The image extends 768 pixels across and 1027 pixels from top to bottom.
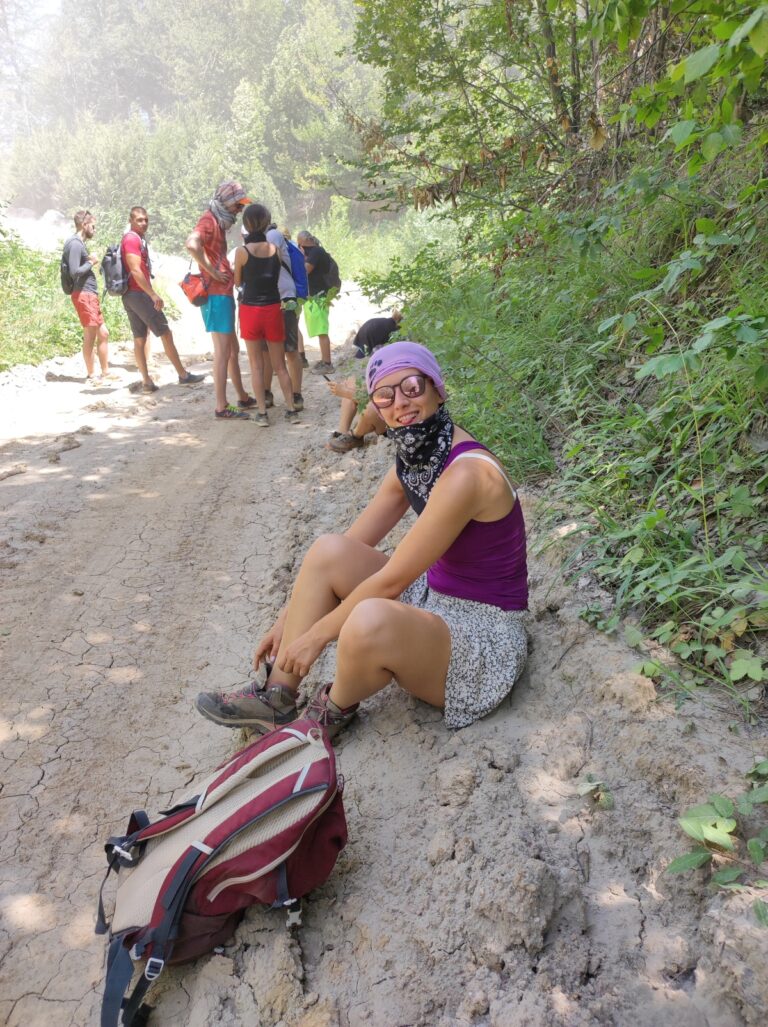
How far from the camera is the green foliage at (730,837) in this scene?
1491mm

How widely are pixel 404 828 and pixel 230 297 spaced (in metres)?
5.63

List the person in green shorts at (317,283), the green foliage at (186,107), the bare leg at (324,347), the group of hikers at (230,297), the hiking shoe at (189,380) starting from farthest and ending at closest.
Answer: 1. the green foliage at (186,107)
2. the bare leg at (324,347)
3. the person in green shorts at (317,283)
4. the hiking shoe at (189,380)
5. the group of hikers at (230,297)

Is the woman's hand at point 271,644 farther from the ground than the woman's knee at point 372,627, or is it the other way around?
the woman's knee at point 372,627

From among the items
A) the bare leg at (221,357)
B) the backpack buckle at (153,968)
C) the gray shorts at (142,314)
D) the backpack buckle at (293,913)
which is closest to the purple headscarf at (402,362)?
the backpack buckle at (293,913)

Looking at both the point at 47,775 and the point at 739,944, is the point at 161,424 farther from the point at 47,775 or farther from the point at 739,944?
the point at 739,944

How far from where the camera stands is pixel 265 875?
5.83 ft

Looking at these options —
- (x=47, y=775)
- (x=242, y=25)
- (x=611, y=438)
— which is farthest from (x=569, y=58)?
(x=242, y=25)

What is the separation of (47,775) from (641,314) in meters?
3.52

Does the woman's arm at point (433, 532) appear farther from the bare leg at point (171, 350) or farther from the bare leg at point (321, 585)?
the bare leg at point (171, 350)

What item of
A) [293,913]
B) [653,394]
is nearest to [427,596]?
[293,913]

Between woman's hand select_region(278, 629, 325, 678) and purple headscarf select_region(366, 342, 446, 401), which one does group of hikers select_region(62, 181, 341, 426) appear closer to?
purple headscarf select_region(366, 342, 446, 401)

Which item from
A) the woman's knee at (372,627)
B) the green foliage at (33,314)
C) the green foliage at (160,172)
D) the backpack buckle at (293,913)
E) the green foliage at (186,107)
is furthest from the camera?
the green foliage at (186,107)

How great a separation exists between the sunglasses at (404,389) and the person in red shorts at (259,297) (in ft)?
13.8

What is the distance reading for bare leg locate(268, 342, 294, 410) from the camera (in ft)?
21.1
